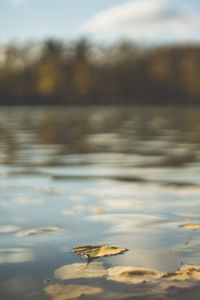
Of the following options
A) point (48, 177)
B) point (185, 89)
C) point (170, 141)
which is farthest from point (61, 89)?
point (48, 177)

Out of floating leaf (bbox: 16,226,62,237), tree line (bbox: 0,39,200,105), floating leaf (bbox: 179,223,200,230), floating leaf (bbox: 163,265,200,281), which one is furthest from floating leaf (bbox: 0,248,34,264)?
tree line (bbox: 0,39,200,105)

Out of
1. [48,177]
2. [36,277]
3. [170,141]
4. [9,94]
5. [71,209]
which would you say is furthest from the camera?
[9,94]

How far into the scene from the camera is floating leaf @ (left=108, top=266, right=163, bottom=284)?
2.38m

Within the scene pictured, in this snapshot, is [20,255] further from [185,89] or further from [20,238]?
[185,89]

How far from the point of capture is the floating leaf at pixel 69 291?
7.16 ft

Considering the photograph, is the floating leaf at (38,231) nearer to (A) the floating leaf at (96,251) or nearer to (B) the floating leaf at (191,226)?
(A) the floating leaf at (96,251)

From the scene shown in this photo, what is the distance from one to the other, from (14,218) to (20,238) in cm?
62

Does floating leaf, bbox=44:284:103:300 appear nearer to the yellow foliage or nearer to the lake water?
the lake water

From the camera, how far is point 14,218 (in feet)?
12.5

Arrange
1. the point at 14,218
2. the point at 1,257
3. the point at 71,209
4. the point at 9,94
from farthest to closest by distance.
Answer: the point at 9,94 < the point at 71,209 < the point at 14,218 < the point at 1,257

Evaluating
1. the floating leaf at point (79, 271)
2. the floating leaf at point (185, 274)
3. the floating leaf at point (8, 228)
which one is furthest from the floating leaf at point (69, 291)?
the floating leaf at point (8, 228)

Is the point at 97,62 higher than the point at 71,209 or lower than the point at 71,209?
higher

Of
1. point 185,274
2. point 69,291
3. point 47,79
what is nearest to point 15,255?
point 69,291

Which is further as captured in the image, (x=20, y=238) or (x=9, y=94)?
Answer: (x=9, y=94)
